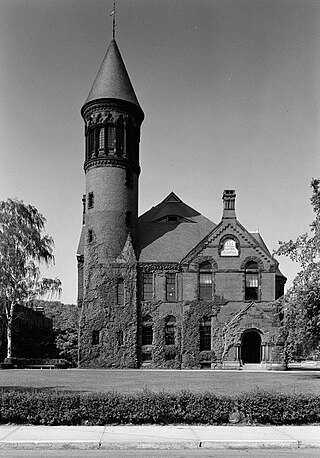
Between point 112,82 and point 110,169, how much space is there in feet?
25.7

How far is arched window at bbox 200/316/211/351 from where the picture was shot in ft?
174

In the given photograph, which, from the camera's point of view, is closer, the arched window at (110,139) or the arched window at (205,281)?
the arched window at (205,281)

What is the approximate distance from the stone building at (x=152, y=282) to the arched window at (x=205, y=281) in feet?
0.28

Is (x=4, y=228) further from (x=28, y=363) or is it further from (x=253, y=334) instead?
(x=253, y=334)

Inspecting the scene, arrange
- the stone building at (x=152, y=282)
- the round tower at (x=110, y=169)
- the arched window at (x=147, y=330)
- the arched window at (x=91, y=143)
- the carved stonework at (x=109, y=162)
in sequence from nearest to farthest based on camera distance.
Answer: the stone building at (x=152, y=282)
the arched window at (x=147, y=330)
the round tower at (x=110, y=169)
the carved stonework at (x=109, y=162)
the arched window at (x=91, y=143)

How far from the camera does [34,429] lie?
16406 millimetres

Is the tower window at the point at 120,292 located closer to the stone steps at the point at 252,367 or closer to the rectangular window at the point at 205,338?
the rectangular window at the point at 205,338

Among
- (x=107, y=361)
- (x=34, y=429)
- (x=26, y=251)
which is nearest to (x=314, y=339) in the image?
(x=107, y=361)

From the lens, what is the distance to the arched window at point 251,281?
176 ft

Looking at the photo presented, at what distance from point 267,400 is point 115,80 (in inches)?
1719

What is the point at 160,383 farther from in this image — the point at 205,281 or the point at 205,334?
the point at 205,281

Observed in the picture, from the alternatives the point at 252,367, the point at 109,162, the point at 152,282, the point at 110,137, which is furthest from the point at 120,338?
the point at 110,137

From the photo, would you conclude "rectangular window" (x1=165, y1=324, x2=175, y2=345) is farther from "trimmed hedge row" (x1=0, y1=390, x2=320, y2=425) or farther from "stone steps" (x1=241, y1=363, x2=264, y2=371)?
"trimmed hedge row" (x1=0, y1=390, x2=320, y2=425)

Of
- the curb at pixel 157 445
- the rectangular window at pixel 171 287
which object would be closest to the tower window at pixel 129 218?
the rectangular window at pixel 171 287
